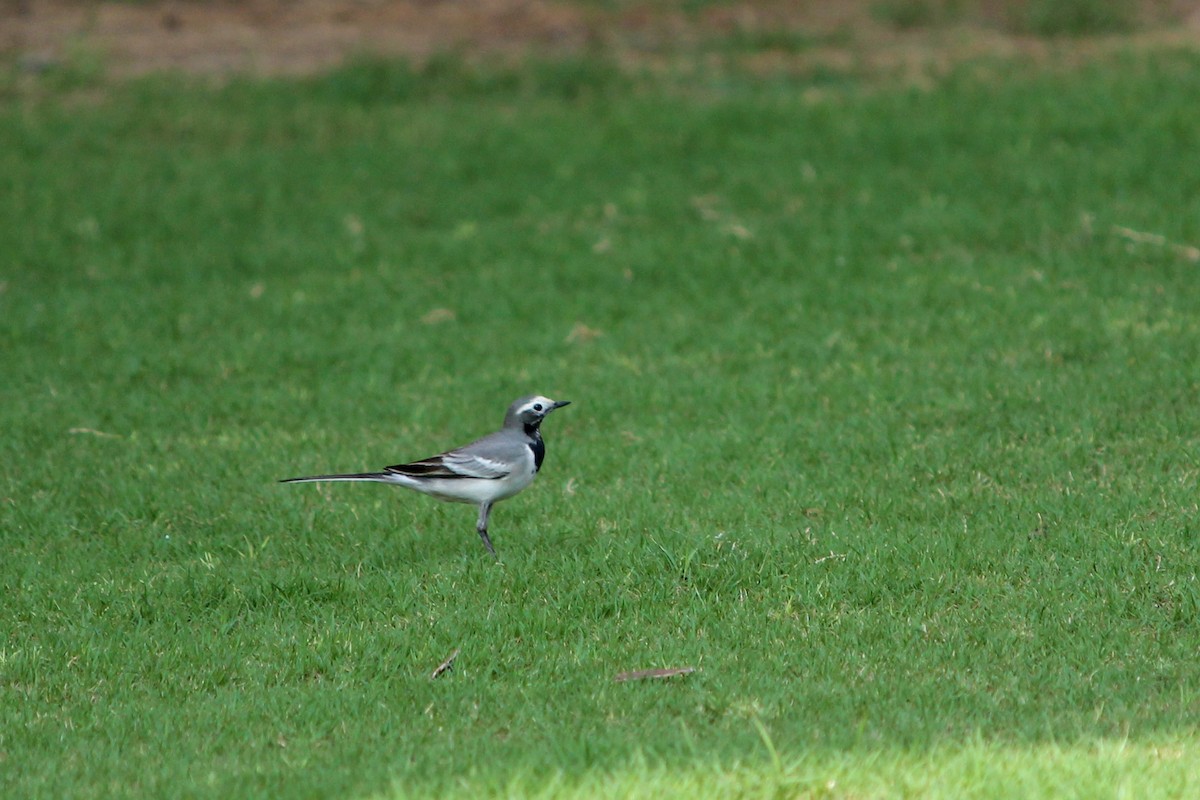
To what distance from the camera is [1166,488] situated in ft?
28.2

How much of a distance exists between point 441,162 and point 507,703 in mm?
11566

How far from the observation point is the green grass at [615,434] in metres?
6.26

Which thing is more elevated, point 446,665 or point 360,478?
point 360,478

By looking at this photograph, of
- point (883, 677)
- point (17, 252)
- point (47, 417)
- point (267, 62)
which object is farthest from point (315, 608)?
point (267, 62)

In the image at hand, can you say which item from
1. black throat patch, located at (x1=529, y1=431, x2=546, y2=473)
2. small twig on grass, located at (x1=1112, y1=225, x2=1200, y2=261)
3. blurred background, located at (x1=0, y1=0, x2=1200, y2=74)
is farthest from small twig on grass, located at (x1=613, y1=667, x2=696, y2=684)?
blurred background, located at (x1=0, y1=0, x2=1200, y2=74)

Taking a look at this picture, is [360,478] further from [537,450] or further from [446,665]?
[446,665]

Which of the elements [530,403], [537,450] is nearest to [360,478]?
[537,450]

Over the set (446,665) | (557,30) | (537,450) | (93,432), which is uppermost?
(557,30)

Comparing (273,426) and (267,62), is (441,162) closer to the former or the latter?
(267,62)

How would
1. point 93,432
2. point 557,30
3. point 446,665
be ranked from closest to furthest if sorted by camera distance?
1. point 446,665
2. point 93,432
3. point 557,30

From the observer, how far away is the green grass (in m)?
6.26

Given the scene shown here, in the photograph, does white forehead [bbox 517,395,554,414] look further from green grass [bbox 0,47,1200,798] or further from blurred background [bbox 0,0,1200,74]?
blurred background [bbox 0,0,1200,74]

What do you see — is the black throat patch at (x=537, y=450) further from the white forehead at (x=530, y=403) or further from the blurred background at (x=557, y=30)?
the blurred background at (x=557, y=30)

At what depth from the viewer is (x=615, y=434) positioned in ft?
34.3
